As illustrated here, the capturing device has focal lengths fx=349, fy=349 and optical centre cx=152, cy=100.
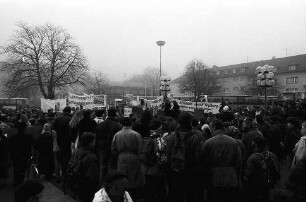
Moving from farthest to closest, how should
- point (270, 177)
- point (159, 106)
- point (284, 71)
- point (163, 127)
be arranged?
point (284, 71)
point (159, 106)
point (163, 127)
point (270, 177)

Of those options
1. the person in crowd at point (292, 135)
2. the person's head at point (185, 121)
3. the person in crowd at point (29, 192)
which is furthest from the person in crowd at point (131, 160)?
the person in crowd at point (292, 135)

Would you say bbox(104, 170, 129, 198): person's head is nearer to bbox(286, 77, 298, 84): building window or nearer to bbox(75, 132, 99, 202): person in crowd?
bbox(75, 132, 99, 202): person in crowd

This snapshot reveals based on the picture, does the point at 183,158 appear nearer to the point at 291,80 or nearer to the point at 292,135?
the point at 292,135

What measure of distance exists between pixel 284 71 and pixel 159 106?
58.3 m

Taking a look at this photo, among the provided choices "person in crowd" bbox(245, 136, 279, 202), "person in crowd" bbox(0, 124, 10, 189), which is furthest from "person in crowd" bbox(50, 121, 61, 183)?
"person in crowd" bbox(245, 136, 279, 202)

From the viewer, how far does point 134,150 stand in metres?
6.14

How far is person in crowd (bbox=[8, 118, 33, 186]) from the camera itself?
8555 millimetres

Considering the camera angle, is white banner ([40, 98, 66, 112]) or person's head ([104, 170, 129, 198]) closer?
person's head ([104, 170, 129, 198])

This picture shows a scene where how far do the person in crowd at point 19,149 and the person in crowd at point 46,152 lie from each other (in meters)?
0.65

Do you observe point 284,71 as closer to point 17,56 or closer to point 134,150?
point 17,56

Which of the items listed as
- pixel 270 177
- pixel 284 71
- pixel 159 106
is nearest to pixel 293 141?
pixel 270 177

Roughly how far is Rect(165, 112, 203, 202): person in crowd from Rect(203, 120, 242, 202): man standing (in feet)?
0.77

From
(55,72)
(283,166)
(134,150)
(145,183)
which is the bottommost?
(283,166)

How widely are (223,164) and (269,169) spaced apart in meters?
0.92
